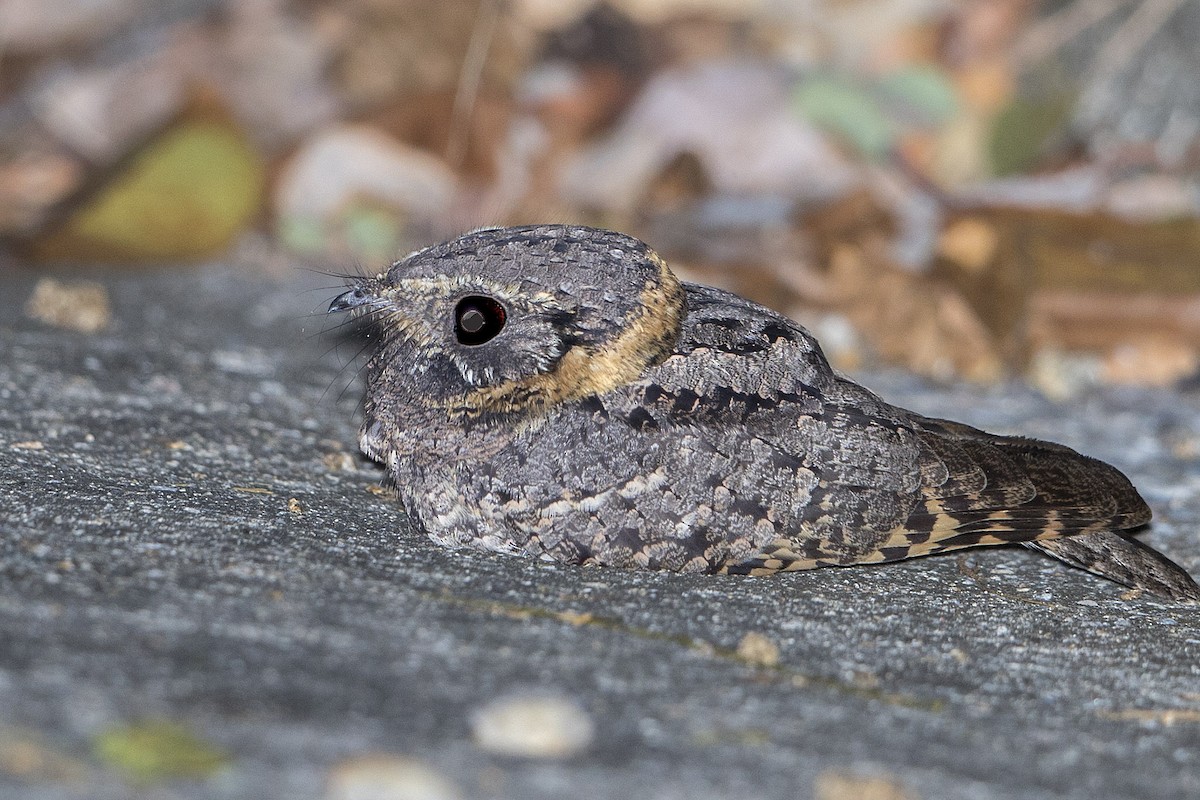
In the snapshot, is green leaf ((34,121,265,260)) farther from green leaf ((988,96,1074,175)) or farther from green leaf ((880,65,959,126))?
green leaf ((988,96,1074,175))

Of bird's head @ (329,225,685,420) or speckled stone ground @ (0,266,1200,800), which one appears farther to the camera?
bird's head @ (329,225,685,420)

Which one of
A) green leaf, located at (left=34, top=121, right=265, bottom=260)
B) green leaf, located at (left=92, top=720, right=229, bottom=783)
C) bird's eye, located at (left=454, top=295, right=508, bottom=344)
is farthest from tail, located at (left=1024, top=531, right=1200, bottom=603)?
green leaf, located at (left=34, top=121, right=265, bottom=260)

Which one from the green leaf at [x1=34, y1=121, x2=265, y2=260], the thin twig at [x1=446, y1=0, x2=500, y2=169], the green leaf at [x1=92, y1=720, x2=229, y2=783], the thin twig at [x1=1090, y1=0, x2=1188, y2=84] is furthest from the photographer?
the thin twig at [x1=1090, y1=0, x2=1188, y2=84]

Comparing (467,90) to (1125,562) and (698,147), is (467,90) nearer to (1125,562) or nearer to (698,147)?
(698,147)

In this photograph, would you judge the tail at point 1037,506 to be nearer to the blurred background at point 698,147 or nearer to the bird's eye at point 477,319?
the bird's eye at point 477,319

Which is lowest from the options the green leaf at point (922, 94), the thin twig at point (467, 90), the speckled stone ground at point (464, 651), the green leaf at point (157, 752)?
the green leaf at point (157, 752)

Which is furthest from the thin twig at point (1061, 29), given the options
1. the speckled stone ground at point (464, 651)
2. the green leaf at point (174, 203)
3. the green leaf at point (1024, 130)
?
the speckled stone ground at point (464, 651)
